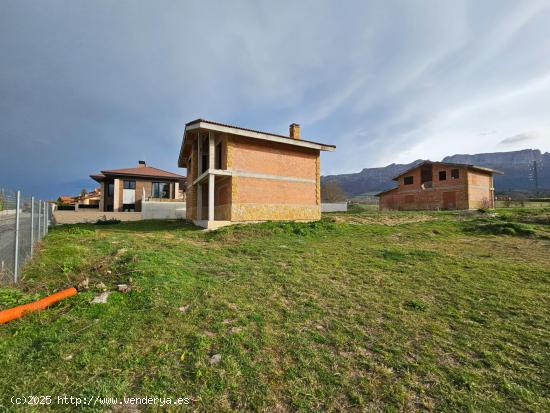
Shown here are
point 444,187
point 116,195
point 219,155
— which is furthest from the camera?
point 116,195

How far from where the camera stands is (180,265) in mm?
6496

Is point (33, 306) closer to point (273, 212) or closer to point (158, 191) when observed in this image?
point (273, 212)

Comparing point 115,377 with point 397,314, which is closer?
point 115,377

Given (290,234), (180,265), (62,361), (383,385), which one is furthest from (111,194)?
(383,385)

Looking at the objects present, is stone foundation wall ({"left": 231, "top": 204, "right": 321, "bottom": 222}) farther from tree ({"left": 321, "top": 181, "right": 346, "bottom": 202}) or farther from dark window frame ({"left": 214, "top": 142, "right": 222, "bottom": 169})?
tree ({"left": 321, "top": 181, "right": 346, "bottom": 202})

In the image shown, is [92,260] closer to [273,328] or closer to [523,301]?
[273,328]

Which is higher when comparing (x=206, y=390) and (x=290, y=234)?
(x=290, y=234)

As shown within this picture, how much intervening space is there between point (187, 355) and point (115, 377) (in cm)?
70

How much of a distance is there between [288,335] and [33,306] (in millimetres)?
3809

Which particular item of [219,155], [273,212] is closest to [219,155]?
[219,155]

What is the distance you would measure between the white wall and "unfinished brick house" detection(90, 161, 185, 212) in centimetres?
452

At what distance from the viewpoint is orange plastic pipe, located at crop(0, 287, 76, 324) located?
3.65m

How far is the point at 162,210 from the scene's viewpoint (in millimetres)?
27734

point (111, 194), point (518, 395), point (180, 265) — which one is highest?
point (111, 194)
